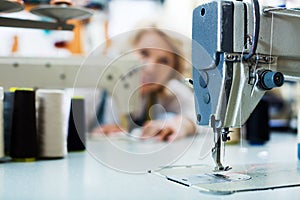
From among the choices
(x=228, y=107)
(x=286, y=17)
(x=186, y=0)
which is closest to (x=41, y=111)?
(x=228, y=107)

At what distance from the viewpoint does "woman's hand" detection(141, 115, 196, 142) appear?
1761mm

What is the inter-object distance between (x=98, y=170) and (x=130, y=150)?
0.42m

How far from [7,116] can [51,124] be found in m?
0.13

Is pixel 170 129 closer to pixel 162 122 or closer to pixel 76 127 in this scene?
pixel 162 122

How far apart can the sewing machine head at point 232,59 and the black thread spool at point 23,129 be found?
0.50 metres

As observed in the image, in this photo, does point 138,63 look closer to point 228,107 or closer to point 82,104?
point 82,104

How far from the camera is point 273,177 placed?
0.95 m

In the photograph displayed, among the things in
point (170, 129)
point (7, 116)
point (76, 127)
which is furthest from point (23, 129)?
point (170, 129)

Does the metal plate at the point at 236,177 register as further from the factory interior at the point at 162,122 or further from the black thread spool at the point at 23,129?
the black thread spool at the point at 23,129

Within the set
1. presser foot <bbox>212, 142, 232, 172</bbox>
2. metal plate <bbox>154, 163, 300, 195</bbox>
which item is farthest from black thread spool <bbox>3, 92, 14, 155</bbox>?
presser foot <bbox>212, 142, 232, 172</bbox>

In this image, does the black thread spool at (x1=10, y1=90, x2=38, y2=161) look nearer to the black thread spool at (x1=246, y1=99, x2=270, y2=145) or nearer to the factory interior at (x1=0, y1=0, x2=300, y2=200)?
the factory interior at (x1=0, y1=0, x2=300, y2=200)

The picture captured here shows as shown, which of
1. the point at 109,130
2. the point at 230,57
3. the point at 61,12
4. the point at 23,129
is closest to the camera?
the point at 230,57

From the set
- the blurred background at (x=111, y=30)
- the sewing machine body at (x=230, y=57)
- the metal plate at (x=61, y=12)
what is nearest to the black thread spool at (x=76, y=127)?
the metal plate at (x=61, y=12)

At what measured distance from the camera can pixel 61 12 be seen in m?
1.37
